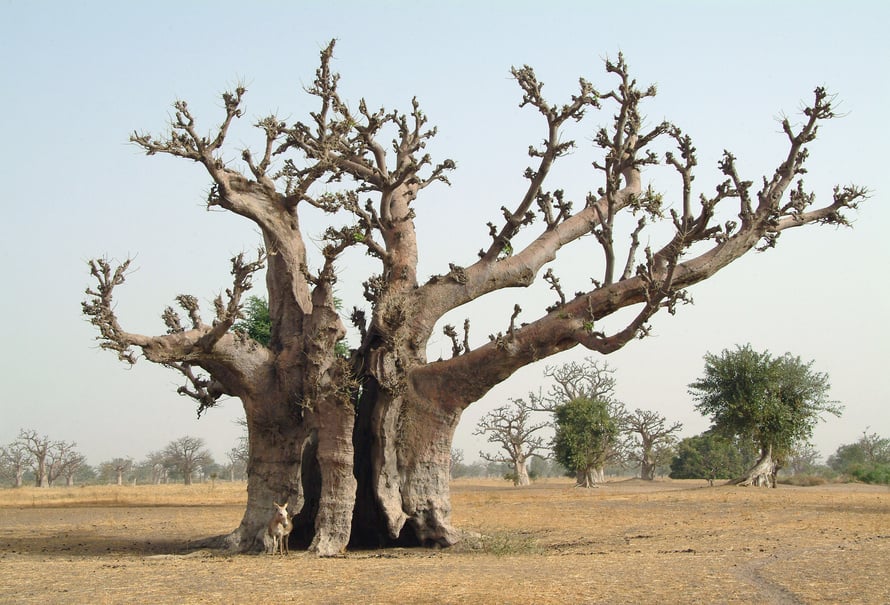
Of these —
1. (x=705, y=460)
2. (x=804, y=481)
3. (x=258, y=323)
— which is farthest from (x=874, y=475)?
(x=258, y=323)

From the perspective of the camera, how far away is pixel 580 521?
16.1 m

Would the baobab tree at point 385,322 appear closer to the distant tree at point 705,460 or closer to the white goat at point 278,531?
the white goat at point 278,531

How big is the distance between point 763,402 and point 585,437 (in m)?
8.11

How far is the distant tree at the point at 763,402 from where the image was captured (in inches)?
1223

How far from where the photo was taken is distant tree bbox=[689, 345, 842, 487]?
31062 millimetres

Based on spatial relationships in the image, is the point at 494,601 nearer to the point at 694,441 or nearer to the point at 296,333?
the point at 296,333

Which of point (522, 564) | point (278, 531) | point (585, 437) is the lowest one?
point (522, 564)

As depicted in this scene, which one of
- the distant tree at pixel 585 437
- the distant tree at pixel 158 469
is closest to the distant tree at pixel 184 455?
the distant tree at pixel 158 469

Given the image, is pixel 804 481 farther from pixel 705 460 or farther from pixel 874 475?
pixel 705 460

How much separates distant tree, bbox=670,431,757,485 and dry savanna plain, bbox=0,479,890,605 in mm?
35967

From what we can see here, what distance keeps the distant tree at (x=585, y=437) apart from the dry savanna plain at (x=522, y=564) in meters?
18.7

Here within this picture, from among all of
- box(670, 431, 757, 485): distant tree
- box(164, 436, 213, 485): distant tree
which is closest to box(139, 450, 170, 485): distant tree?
box(164, 436, 213, 485): distant tree

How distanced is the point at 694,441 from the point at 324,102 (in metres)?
47.2

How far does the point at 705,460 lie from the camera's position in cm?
5328
